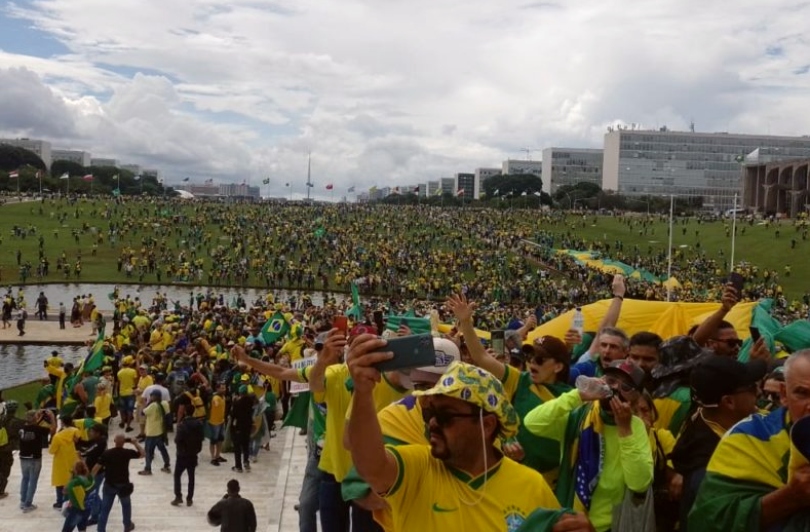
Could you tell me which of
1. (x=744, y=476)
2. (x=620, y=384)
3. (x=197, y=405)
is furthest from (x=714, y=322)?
(x=197, y=405)

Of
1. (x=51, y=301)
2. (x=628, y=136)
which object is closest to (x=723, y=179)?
(x=628, y=136)

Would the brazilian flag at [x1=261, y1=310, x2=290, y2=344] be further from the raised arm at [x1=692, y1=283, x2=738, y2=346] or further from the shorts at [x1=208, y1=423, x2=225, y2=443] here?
the raised arm at [x1=692, y1=283, x2=738, y2=346]

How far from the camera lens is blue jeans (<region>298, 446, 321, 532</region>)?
5.31m

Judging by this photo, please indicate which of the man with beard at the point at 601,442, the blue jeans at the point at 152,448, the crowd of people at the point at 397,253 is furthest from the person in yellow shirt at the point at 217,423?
the crowd of people at the point at 397,253

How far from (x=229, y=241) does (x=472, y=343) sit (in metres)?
52.7

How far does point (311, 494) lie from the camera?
17.6 ft

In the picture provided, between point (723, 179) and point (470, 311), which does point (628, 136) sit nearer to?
point (723, 179)

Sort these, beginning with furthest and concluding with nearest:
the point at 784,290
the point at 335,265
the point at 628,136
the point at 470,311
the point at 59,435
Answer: the point at 628,136 < the point at 335,265 < the point at 784,290 < the point at 59,435 < the point at 470,311

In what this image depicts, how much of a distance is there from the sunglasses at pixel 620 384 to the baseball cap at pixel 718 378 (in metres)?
0.27

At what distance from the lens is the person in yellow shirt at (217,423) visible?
418 inches

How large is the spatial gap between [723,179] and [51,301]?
125 meters

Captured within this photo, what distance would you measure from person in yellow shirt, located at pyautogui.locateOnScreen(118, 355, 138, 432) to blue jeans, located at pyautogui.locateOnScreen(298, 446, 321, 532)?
756 centimetres

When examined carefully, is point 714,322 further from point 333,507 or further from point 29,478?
point 29,478

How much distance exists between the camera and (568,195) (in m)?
118
